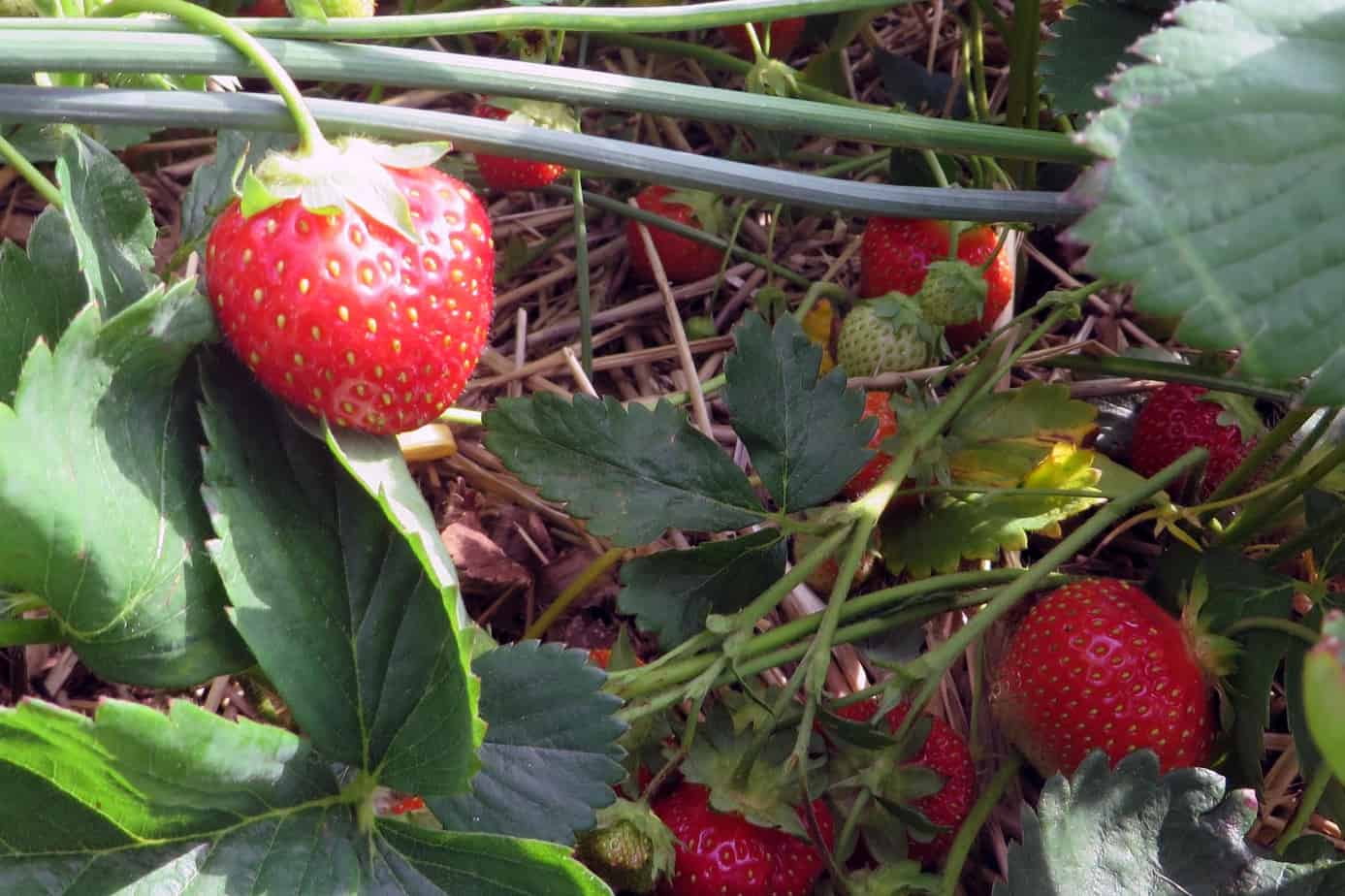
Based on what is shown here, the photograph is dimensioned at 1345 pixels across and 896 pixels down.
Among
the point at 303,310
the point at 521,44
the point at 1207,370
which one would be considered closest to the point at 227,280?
the point at 303,310

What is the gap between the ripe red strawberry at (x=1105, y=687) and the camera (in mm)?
888

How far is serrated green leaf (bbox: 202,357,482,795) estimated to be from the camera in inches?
26.7

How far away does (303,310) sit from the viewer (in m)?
0.70

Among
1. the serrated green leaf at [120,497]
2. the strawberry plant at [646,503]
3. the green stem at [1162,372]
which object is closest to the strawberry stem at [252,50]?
the strawberry plant at [646,503]

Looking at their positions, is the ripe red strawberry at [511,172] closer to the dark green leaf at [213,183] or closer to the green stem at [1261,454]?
the dark green leaf at [213,183]

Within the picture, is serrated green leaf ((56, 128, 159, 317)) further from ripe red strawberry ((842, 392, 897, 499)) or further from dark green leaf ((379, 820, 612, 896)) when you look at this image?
ripe red strawberry ((842, 392, 897, 499))

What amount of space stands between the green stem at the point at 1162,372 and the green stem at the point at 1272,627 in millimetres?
191

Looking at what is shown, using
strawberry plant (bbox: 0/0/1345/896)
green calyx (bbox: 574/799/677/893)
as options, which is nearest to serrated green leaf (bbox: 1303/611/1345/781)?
strawberry plant (bbox: 0/0/1345/896)

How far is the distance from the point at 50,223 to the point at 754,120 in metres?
0.47

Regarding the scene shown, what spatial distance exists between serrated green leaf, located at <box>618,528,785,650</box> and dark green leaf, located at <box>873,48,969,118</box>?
723mm

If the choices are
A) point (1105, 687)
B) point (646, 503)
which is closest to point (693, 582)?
point (646, 503)

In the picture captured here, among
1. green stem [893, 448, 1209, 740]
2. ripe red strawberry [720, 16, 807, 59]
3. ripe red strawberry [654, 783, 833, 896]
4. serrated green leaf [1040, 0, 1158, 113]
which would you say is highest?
serrated green leaf [1040, 0, 1158, 113]

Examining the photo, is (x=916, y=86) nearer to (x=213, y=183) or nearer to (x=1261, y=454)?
(x=1261, y=454)

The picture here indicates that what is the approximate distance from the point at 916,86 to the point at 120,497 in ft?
3.54
